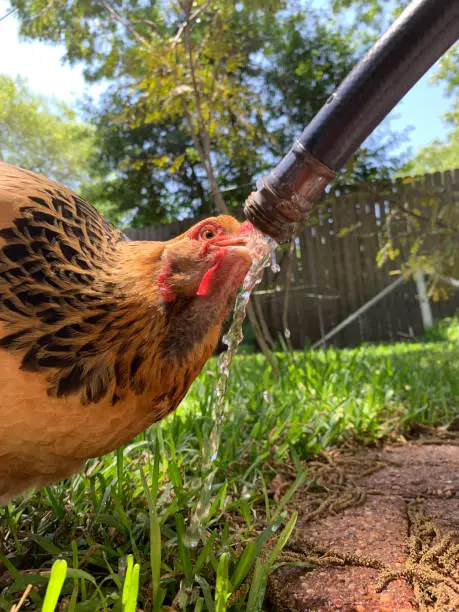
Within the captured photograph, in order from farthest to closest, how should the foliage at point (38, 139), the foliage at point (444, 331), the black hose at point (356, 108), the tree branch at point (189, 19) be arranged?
the foliage at point (38, 139)
the foliage at point (444, 331)
the tree branch at point (189, 19)
the black hose at point (356, 108)

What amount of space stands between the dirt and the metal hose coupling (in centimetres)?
83

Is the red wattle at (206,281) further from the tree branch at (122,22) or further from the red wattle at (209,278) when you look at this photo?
the tree branch at (122,22)

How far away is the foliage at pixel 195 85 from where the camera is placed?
11.4 ft

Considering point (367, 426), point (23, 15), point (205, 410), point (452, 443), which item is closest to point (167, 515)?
point (205, 410)

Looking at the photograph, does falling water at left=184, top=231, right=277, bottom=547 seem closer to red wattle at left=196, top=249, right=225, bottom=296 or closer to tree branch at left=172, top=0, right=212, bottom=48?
red wattle at left=196, top=249, right=225, bottom=296

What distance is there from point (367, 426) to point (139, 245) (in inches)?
60.0

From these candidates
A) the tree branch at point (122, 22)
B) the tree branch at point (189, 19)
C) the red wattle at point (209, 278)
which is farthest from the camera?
the tree branch at point (122, 22)

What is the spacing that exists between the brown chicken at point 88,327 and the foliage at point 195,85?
2.01 m

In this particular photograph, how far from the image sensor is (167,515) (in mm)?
1297

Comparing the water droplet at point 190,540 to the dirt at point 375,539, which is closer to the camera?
the dirt at point 375,539

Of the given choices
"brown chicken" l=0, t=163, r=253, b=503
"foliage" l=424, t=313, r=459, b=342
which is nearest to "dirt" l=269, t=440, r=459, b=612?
"brown chicken" l=0, t=163, r=253, b=503

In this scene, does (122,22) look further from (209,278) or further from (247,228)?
(209,278)

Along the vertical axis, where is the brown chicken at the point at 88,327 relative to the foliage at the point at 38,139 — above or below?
below

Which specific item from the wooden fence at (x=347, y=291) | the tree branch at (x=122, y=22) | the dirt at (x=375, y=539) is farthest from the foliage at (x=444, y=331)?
the tree branch at (x=122, y=22)
